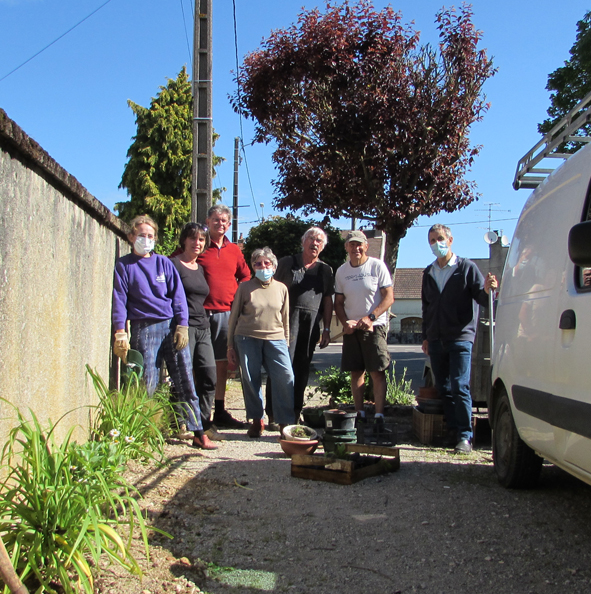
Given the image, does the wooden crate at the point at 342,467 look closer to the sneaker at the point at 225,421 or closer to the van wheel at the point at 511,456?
the van wheel at the point at 511,456

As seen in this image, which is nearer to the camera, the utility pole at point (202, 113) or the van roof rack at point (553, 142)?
the van roof rack at point (553, 142)

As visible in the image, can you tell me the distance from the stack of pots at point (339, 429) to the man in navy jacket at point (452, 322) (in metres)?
0.97

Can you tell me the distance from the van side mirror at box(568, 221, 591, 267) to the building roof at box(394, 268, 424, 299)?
161ft

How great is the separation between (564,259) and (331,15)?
8.31m

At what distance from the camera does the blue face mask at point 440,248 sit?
5.85 meters

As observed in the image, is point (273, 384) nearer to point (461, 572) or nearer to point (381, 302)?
point (381, 302)

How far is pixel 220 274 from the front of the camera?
21.2 feet

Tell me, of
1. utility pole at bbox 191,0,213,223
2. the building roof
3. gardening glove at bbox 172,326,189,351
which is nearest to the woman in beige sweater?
gardening glove at bbox 172,326,189,351

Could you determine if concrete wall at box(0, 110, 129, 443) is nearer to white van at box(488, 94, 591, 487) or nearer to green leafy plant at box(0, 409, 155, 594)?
green leafy plant at box(0, 409, 155, 594)

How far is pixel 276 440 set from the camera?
6.21 meters

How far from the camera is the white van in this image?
290cm

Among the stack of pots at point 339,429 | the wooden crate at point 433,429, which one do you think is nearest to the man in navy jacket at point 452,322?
the wooden crate at point 433,429

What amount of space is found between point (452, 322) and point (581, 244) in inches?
123

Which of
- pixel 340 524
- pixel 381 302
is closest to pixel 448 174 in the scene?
pixel 381 302
